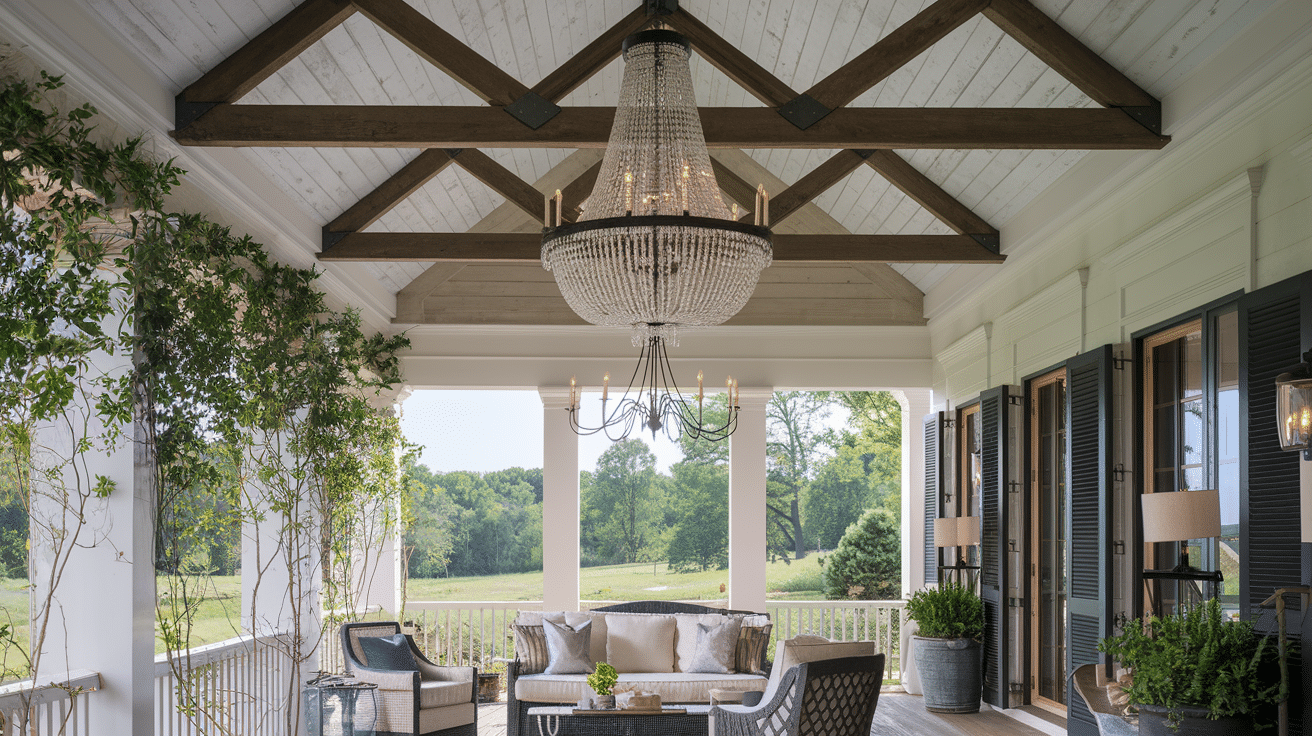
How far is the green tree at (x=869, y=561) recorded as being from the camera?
15922 millimetres

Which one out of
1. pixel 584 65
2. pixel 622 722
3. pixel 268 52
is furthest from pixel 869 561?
pixel 268 52

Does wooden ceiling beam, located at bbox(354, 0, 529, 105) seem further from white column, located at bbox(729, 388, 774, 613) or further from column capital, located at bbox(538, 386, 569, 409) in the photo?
white column, located at bbox(729, 388, 774, 613)

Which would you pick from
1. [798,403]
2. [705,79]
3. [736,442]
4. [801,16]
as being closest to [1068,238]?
[801,16]

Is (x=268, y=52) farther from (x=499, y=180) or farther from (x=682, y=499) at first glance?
(x=682, y=499)

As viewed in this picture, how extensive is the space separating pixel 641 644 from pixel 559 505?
2.45 metres

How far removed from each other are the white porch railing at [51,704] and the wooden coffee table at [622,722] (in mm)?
2567

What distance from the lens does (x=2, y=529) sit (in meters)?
7.28

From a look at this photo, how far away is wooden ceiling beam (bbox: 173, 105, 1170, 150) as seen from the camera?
194 inches

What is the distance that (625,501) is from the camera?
685 inches

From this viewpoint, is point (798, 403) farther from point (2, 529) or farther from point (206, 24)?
point (206, 24)

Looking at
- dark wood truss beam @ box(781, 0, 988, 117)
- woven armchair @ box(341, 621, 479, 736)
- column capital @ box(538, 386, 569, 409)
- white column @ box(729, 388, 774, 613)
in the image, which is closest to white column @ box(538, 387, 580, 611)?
column capital @ box(538, 386, 569, 409)

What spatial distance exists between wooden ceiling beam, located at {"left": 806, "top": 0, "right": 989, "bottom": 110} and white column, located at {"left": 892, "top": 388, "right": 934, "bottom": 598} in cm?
513

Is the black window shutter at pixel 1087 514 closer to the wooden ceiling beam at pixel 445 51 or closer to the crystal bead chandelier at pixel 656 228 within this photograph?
the crystal bead chandelier at pixel 656 228

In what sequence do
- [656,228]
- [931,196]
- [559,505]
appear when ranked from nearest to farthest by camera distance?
[656,228], [931,196], [559,505]
